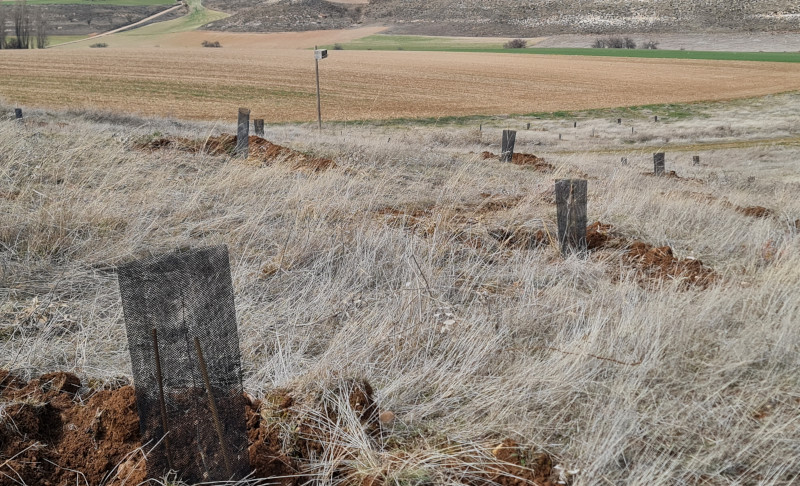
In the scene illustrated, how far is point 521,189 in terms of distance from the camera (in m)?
9.01

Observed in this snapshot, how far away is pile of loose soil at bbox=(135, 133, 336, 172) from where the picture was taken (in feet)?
29.1

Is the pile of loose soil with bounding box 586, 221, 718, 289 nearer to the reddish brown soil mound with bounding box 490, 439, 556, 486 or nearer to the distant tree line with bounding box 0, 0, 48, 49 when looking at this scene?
the reddish brown soil mound with bounding box 490, 439, 556, 486

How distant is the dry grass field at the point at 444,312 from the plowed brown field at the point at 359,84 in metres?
22.5

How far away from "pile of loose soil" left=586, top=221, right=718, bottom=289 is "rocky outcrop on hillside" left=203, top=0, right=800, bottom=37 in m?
94.2

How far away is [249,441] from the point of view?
2.86 m

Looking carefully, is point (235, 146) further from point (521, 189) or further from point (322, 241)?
point (322, 241)

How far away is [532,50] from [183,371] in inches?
3433

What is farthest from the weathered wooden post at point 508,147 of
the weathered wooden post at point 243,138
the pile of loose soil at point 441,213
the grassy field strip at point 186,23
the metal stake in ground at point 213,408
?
the grassy field strip at point 186,23

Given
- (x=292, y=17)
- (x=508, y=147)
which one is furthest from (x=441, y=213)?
(x=292, y=17)

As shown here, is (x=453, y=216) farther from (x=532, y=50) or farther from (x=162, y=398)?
(x=532, y=50)

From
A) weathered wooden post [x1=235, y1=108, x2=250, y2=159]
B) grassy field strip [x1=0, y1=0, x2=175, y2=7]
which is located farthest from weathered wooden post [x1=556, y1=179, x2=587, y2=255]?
grassy field strip [x1=0, y1=0, x2=175, y2=7]

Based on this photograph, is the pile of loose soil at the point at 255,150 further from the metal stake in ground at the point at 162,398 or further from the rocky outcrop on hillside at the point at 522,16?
the rocky outcrop on hillside at the point at 522,16

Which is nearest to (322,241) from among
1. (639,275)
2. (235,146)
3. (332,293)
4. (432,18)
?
(332,293)

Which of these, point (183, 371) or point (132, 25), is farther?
point (132, 25)
